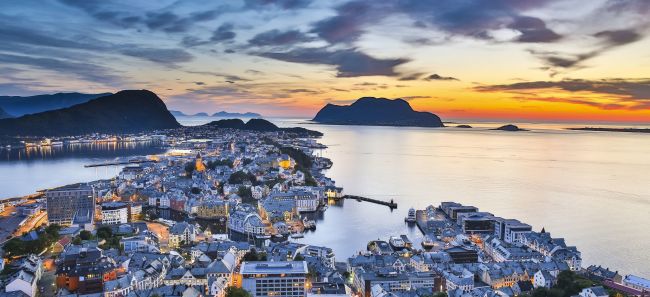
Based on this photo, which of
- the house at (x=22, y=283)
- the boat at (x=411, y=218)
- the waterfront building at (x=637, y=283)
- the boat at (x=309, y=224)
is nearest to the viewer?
the house at (x=22, y=283)

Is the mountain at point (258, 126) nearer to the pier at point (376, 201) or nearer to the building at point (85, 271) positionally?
the pier at point (376, 201)

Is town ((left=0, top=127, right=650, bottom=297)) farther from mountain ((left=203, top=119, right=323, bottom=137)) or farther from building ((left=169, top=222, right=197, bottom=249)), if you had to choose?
mountain ((left=203, top=119, right=323, bottom=137))

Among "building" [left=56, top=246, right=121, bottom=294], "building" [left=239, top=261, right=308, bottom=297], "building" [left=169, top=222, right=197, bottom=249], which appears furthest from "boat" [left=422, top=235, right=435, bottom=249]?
"building" [left=56, top=246, right=121, bottom=294]

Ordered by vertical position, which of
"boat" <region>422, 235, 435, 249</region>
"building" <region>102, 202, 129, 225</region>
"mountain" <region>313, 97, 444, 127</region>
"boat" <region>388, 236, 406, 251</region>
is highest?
"mountain" <region>313, 97, 444, 127</region>

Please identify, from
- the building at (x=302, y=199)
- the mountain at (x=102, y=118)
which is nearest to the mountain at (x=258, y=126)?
the mountain at (x=102, y=118)

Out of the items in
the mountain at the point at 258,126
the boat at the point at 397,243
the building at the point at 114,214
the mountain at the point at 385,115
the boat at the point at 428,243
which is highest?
the mountain at the point at 385,115

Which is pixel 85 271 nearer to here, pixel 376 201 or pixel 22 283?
pixel 22 283

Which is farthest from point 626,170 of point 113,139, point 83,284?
point 113,139
